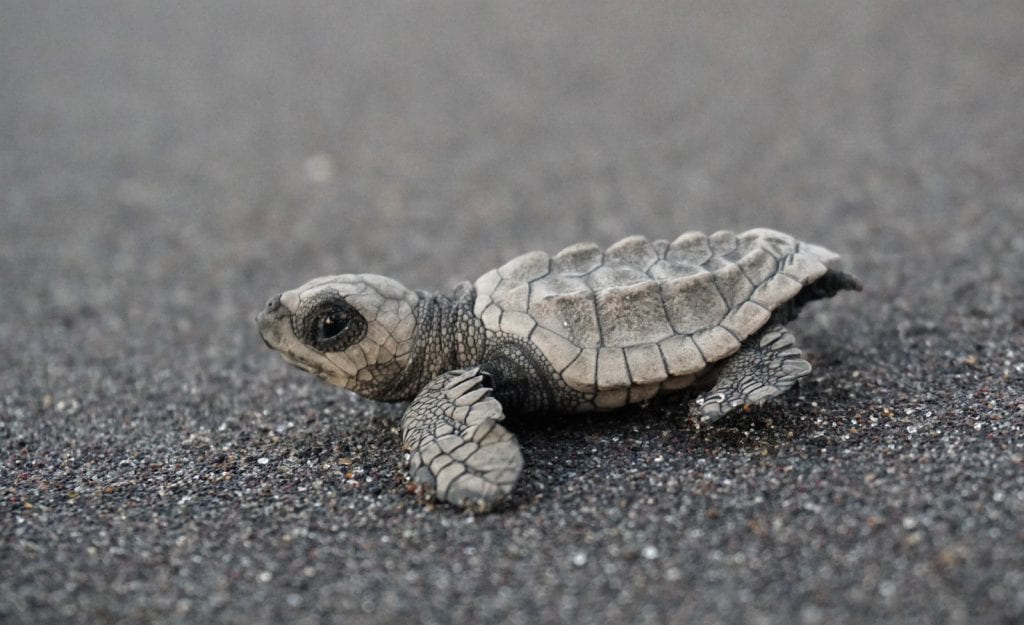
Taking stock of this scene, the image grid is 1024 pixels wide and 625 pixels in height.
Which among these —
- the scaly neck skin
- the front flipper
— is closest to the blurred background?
the front flipper

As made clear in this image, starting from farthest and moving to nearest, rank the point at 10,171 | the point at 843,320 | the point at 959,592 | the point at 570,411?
the point at 10,171 → the point at 843,320 → the point at 570,411 → the point at 959,592

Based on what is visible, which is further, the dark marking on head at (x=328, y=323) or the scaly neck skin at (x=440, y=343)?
A: the scaly neck skin at (x=440, y=343)

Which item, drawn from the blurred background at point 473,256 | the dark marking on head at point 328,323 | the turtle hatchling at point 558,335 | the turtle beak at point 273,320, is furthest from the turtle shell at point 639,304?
the turtle beak at point 273,320

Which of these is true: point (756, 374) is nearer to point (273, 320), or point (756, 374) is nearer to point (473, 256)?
point (273, 320)

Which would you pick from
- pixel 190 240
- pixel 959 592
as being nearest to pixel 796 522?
pixel 959 592

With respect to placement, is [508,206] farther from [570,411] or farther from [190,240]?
[570,411]

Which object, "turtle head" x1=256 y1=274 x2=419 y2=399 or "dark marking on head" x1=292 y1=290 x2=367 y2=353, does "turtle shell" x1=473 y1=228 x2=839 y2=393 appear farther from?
"dark marking on head" x1=292 y1=290 x2=367 y2=353

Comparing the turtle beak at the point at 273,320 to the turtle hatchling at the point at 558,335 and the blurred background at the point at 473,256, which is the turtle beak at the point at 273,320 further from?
the blurred background at the point at 473,256
